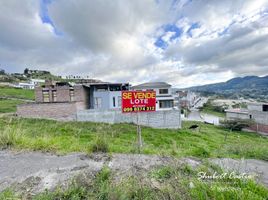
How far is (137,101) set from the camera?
5.94 meters

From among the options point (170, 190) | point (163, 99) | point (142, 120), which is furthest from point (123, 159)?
point (163, 99)

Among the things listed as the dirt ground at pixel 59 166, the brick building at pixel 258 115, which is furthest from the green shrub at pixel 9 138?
the brick building at pixel 258 115

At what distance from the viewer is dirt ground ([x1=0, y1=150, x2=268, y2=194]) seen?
115 inches

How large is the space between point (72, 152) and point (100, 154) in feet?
2.63

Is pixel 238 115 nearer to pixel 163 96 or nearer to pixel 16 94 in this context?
pixel 163 96

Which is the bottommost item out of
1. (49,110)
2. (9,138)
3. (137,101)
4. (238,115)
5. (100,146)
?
(238,115)

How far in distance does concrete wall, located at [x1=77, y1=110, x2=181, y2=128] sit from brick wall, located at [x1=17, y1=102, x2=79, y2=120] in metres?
1.21

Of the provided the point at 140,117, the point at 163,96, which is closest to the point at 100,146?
the point at 140,117

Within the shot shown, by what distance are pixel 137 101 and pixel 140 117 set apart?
48.9ft

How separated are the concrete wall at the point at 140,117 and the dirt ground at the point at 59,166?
51.5 feet

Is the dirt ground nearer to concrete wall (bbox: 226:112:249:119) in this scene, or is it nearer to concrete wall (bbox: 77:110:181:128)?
concrete wall (bbox: 77:110:181:128)

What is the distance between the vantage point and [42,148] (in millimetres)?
4672

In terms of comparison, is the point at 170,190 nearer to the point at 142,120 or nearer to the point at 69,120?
the point at 142,120

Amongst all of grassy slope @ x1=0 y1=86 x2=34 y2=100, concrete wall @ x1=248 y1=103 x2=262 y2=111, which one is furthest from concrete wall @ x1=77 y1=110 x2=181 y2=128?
grassy slope @ x1=0 y1=86 x2=34 y2=100
